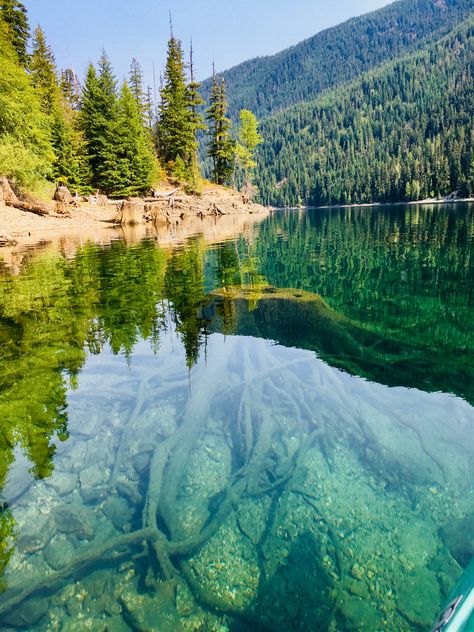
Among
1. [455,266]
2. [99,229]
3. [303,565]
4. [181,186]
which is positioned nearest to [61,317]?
[303,565]

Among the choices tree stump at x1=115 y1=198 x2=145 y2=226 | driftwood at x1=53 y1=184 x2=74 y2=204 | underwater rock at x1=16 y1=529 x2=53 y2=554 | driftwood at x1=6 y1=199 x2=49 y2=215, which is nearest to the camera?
underwater rock at x1=16 y1=529 x2=53 y2=554

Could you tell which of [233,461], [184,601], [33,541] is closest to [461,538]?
[233,461]

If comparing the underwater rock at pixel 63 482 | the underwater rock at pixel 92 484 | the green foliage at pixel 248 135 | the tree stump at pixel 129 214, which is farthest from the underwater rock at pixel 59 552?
the green foliage at pixel 248 135

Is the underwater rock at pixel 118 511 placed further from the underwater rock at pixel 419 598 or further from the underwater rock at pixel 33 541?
the underwater rock at pixel 419 598

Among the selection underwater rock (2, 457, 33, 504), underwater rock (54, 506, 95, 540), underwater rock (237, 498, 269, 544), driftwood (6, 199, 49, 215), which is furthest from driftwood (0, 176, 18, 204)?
underwater rock (237, 498, 269, 544)

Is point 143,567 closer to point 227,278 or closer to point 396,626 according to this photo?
point 396,626

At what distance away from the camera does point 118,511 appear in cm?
409

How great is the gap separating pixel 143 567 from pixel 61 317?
866 centimetres

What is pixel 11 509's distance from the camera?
4074 millimetres

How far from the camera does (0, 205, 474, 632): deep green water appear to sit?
3.17m

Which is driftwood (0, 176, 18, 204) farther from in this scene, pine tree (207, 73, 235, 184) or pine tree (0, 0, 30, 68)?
pine tree (207, 73, 235, 184)

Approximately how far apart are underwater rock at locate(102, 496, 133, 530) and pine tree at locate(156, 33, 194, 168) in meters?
63.6

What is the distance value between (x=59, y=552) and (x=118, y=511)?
0.65 metres

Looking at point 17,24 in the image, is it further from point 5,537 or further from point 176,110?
point 5,537
